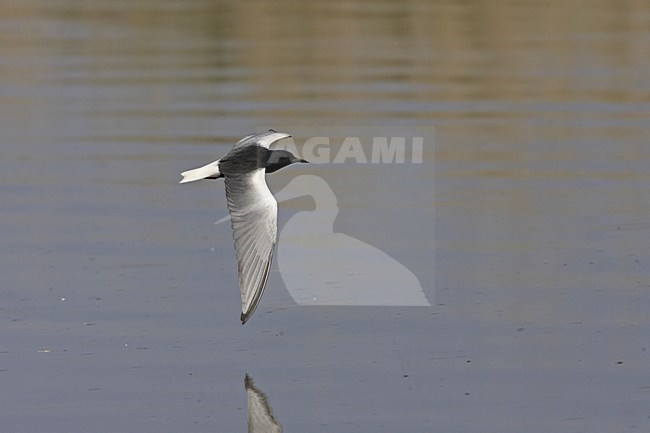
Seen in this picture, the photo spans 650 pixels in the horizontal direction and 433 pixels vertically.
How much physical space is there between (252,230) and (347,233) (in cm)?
277

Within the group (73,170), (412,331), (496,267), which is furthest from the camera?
(73,170)

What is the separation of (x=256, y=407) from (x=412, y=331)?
4.03 feet

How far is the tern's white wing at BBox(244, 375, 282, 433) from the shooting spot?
232 inches

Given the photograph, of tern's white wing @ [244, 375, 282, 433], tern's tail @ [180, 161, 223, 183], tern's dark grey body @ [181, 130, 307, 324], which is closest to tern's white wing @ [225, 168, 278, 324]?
tern's dark grey body @ [181, 130, 307, 324]

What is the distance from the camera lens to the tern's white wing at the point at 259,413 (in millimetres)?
5891

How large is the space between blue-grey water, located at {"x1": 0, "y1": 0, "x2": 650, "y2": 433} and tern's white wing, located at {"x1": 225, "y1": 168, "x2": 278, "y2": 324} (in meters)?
0.47

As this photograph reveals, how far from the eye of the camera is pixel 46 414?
606cm

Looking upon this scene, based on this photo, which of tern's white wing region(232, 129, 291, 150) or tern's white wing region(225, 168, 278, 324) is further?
tern's white wing region(232, 129, 291, 150)

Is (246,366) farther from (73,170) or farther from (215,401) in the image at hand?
(73,170)

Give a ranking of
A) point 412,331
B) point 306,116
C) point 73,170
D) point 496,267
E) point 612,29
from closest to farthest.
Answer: point 412,331 → point 496,267 → point 73,170 → point 306,116 → point 612,29

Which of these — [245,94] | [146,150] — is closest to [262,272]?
[146,150]

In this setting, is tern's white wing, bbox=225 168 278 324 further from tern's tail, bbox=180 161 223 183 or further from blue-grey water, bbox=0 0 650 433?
blue-grey water, bbox=0 0 650 433

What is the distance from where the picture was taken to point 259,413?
19.8ft

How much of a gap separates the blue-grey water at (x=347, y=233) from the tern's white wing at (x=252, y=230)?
470mm
